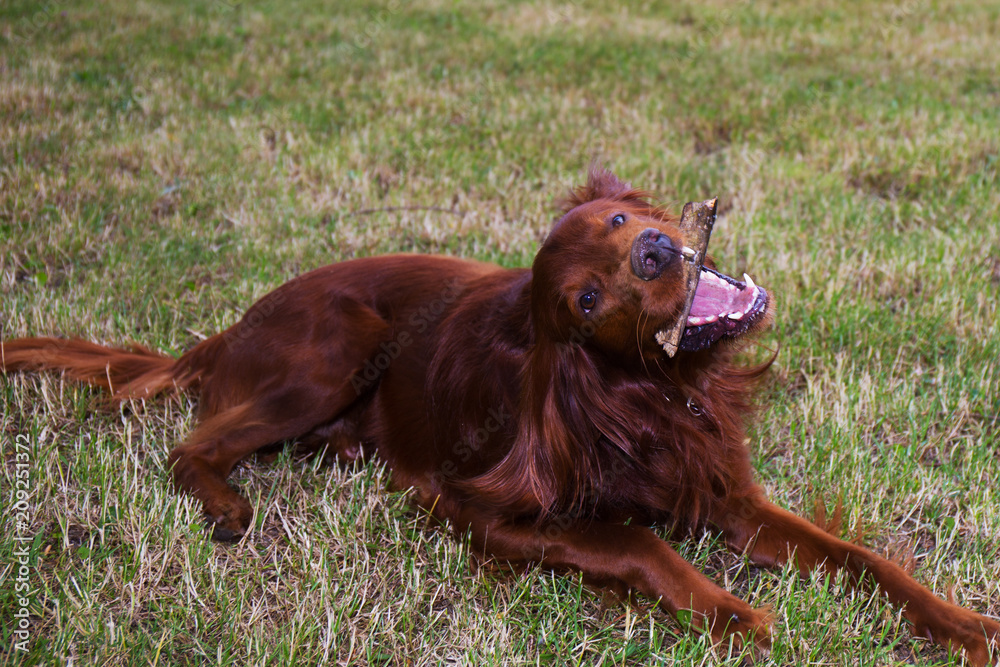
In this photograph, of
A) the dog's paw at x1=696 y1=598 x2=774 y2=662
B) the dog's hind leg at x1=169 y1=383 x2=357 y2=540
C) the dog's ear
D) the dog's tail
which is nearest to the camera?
the dog's paw at x1=696 y1=598 x2=774 y2=662

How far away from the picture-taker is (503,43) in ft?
27.1

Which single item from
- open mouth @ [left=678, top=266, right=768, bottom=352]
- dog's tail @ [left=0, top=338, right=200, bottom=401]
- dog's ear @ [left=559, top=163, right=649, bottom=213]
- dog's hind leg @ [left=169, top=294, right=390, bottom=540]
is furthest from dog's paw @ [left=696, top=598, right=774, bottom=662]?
dog's tail @ [left=0, top=338, right=200, bottom=401]

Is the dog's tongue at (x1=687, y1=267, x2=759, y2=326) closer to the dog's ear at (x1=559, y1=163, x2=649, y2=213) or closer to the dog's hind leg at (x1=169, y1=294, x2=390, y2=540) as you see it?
the dog's ear at (x1=559, y1=163, x2=649, y2=213)

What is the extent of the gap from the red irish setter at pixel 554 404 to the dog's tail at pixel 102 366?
28 millimetres

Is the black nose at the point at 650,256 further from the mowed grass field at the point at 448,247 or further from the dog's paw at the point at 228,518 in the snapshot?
the dog's paw at the point at 228,518

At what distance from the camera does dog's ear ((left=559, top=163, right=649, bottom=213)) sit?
101 inches

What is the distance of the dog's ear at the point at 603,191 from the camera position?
257 cm

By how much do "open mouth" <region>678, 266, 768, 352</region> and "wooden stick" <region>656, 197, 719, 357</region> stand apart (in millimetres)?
67

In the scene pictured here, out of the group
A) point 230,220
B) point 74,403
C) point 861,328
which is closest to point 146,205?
point 230,220

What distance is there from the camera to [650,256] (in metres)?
2.08

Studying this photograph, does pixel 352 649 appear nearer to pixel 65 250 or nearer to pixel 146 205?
pixel 65 250

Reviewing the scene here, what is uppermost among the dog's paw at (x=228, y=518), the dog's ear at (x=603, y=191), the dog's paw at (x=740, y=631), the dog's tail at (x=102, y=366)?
the dog's ear at (x=603, y=191)


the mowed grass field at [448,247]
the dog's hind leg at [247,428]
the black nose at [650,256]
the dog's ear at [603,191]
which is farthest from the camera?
the dog's hind leg at [247,428]

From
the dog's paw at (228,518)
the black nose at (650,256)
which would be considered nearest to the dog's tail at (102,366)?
the dog's paw at (228,518)
